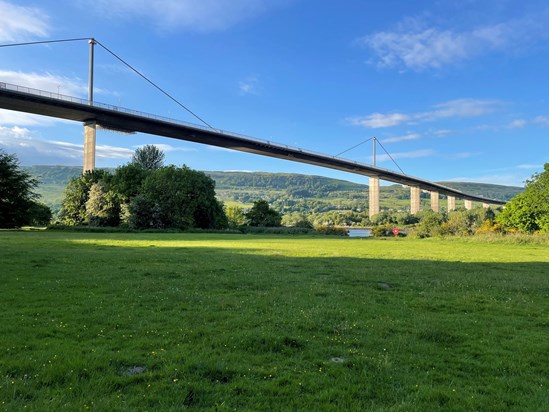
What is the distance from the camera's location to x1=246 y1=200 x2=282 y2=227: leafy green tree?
81.4m

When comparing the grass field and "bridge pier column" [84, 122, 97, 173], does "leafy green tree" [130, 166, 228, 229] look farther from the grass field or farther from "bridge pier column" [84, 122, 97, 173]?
the grass field

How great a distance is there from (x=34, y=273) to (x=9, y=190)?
45.9m

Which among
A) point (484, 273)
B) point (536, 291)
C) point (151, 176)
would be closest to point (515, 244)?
point (484, 273)

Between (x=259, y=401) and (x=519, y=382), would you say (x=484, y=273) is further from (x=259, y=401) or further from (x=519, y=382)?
(x=259, y=401)


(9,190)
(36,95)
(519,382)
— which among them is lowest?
(519,382)

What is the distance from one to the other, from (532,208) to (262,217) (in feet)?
154

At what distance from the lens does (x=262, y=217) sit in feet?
270

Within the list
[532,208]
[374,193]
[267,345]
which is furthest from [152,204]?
[374,193]

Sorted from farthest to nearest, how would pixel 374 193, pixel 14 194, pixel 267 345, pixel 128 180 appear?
1. pixel 374 193
2. pixel 128 180
3. pixel 14 194
4. pixel 267 345

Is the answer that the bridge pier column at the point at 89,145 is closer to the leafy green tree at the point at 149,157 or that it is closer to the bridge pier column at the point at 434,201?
the leafy green tree at the point at 149,157

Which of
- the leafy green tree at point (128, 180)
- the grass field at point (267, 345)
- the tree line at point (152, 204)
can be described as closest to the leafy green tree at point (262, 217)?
the tree line at point (152, 204)

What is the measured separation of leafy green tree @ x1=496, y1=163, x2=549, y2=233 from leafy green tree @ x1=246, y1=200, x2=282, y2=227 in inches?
1629

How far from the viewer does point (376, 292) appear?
11352 millimetres

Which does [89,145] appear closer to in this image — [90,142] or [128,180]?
[90,142]
